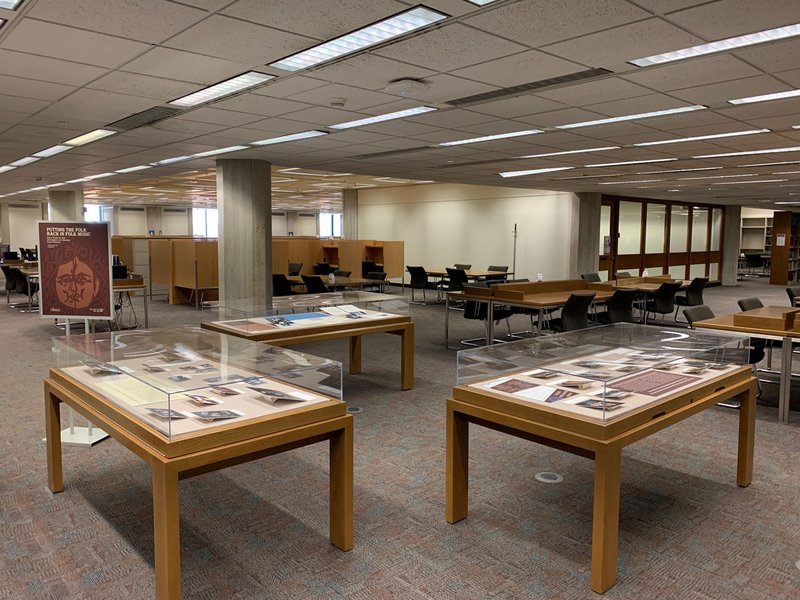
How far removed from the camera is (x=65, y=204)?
15.0 metres

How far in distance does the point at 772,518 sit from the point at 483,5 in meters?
3.12

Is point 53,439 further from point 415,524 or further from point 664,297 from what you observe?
point 664,297

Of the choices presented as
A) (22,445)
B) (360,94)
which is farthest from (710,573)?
(22,445)

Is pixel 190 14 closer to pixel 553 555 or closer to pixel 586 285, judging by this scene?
pixel 553 555

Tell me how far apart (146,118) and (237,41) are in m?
2.73

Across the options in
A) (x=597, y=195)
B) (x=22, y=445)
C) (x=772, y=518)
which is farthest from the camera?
(x=597, y=195)

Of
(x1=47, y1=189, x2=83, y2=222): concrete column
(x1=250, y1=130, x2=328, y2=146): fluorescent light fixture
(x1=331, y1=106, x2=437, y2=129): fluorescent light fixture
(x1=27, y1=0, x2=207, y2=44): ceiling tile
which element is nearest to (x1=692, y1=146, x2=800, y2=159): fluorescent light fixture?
(x1=331, y1=106, x2=437, y2=129): fluorescent light fixture

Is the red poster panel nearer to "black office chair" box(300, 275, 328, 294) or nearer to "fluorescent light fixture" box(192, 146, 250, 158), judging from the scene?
"fluorescent light fixture" box(192, 146, 250, 158)

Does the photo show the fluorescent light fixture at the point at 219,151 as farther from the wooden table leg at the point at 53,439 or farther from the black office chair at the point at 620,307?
the black office chair at the point at 620,307

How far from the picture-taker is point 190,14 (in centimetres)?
304

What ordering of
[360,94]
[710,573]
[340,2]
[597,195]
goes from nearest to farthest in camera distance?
1. [710,573]
2. [340,2]
3. [360,94]
4. [597,195]

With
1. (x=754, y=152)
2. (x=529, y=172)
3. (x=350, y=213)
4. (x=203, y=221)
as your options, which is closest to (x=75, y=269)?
(x=529, y=172)

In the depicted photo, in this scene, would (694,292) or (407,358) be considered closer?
(407,358)

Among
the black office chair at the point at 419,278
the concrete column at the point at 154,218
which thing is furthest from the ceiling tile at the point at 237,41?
the concrete column at the point at 154,218
